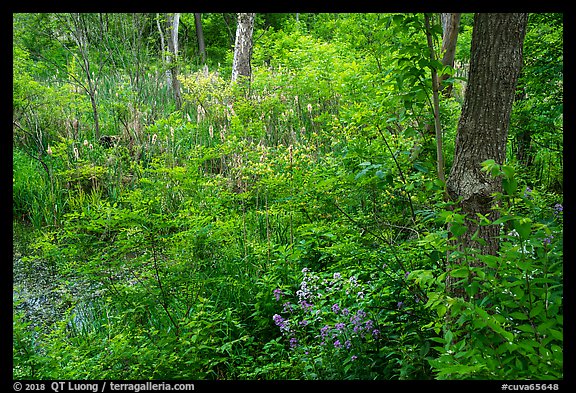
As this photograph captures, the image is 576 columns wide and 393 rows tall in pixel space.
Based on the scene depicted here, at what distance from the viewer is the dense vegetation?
6.72 ft

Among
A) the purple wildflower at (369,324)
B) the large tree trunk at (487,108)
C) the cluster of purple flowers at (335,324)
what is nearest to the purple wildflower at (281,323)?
the cluster of purple flowers at (335,324)

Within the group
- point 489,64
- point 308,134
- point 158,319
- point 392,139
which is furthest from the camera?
point 308,134

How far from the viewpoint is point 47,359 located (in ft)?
8.62

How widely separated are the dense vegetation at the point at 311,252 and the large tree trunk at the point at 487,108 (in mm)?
164

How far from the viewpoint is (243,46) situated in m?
7.27

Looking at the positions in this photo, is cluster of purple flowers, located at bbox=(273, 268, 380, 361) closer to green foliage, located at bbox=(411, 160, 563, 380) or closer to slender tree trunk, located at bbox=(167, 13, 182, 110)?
green foliage, located at bbox=(411, 160, 563, 380)

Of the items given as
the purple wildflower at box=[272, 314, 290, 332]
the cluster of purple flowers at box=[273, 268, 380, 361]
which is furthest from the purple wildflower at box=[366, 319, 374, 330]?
the purple wildflower at box=[272, 314, 290, 332]

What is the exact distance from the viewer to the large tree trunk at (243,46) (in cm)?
720

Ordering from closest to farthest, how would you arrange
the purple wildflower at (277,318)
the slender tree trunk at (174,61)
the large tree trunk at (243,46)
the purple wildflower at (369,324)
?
the purple wildflower at (369,324), the purple wildflower at (277,318), the large tree trunk at (243,46), the slender tree trunk at (174,61)

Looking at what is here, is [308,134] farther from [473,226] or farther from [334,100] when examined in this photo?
[473,226]

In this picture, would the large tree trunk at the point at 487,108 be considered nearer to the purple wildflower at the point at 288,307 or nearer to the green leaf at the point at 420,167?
the green leaf at the point at 420,167

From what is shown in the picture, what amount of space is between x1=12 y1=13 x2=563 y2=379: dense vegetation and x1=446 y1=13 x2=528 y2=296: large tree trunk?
164 millimetres
